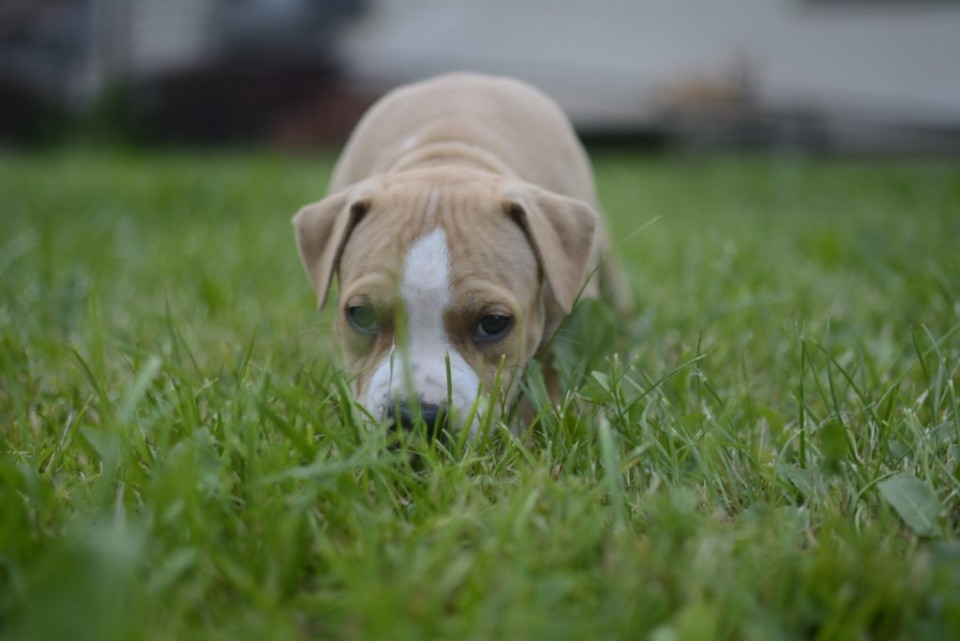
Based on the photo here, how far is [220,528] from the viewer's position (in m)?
1.69

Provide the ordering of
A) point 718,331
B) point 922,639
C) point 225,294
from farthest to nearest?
point 225,294, point 718,331, point 922,639

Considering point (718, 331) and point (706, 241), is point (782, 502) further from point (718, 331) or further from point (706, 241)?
point (706, 241)

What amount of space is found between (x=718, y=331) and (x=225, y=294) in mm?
2136

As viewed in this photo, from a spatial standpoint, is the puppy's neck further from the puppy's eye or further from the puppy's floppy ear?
the puppy's eye

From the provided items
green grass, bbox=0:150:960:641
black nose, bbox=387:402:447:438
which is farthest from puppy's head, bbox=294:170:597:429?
green grass, bbox=0:150:960:641

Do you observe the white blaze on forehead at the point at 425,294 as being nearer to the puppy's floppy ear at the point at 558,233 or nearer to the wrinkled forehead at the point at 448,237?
the wrinkled forehead at the point at 448,237

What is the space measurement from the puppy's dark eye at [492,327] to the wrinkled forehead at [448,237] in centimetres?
12

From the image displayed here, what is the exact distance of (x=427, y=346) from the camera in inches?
103

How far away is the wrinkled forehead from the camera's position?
2.73 metres

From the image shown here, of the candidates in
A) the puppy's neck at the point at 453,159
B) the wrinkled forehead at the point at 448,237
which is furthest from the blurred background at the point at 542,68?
the wrinkled forehead at the point at 448,237

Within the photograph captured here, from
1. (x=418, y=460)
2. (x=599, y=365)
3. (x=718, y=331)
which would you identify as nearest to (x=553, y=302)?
(x=599, y=365)

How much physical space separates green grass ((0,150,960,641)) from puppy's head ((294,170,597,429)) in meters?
0.22

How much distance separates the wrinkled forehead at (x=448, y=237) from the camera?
2732 mm

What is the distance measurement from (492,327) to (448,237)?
1.05ft
